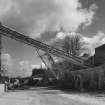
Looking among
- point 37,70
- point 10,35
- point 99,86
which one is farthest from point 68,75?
point 37,70

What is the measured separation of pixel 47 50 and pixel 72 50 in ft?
90.1

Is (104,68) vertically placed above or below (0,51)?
below

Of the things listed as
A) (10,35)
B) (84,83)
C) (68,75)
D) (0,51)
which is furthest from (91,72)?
(0,51)

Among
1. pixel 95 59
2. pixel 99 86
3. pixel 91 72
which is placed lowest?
pixel 99 86

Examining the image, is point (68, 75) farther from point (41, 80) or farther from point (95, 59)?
point (41, 80)

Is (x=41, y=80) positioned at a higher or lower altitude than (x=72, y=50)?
lower

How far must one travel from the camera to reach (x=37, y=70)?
68.4 metres

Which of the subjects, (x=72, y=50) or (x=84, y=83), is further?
(x=72, y=50)

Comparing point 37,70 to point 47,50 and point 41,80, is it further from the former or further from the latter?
point 47,50

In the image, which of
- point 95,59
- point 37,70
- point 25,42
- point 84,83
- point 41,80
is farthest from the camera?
point 37,70

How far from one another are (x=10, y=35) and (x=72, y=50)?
3303cm

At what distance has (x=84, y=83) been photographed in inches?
1166

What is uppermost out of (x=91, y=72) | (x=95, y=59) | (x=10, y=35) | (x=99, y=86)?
(x=10, y=35)

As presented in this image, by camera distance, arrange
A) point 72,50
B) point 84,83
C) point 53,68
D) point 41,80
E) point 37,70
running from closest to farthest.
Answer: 1. point 84,83
2. point 53,68
3. point 41,80
4. point 72,50
5. point 37,70
